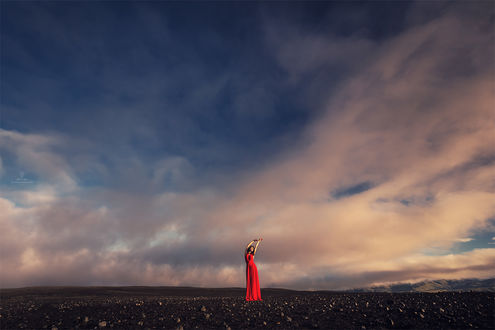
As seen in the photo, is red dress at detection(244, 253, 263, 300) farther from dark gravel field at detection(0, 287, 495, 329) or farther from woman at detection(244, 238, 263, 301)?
dark gravel field at detection(0, 287, 495, 329)

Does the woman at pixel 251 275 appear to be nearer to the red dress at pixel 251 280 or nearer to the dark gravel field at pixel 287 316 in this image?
the red dress at pixel 251 280

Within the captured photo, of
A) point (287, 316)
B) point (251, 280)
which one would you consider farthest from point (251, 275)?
point (287, 316)

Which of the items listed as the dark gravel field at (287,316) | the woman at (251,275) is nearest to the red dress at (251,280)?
the woman at (251,275)

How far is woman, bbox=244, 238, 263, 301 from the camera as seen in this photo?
26.1m

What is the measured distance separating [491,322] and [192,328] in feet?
50.9

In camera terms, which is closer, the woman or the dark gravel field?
the dark gravel field

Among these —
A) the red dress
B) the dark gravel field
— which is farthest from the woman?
the dark gravel field

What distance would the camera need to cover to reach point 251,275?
86.1 ft

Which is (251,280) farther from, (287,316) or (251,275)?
(287,316)

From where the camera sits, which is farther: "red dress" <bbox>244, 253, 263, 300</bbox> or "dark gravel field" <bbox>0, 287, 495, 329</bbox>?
"red dress" <bbox>244, 253, 263, 300</bbox>

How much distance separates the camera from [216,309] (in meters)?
19.1

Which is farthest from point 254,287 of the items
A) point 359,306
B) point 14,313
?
point 14,313

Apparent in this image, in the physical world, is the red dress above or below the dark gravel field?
above

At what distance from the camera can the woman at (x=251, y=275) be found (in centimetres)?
2614
